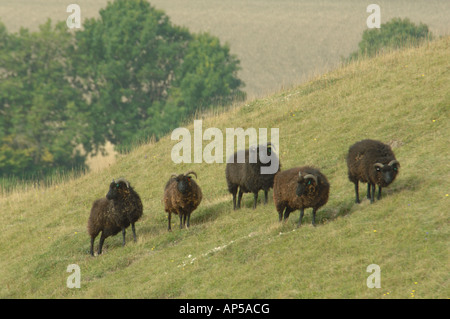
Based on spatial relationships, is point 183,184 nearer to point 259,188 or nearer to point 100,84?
point 259,188

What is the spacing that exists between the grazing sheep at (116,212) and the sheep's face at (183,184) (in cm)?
177

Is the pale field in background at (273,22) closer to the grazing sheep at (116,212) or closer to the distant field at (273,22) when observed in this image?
the distant field at (273,22)

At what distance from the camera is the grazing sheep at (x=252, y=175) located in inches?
925

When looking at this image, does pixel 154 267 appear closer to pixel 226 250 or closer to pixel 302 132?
pixel 226 250

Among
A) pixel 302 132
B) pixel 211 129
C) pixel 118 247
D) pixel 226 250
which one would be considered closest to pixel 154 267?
pixel 226 250

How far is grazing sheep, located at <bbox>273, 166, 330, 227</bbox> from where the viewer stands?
19609 millimetres

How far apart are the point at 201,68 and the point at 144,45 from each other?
254 inches

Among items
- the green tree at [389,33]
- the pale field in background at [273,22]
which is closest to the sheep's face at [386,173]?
the green tree at [389,33]

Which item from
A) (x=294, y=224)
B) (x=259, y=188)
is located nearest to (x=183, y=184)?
(x=259, y=188)

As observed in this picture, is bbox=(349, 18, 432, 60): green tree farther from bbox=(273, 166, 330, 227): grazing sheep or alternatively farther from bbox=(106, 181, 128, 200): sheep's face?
bbox=(273, 166, 330, 227): grazing sheep

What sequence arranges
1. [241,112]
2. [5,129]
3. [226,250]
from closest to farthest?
[226,250]
[241,112]
[5,129]

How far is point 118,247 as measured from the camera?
23656 millimetres

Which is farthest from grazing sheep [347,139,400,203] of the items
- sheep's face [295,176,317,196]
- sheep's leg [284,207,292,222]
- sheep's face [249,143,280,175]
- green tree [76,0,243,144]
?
green tree [76,0,243,144]

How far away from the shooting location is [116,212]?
75.9ft
